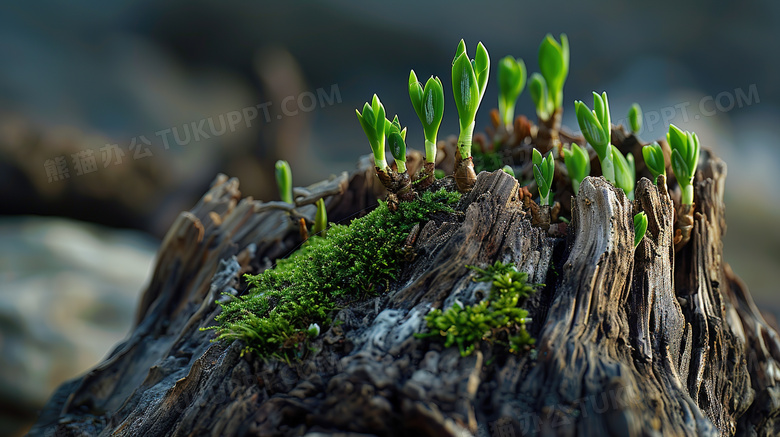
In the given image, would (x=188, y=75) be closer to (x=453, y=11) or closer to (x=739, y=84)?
(x=453, y=11)

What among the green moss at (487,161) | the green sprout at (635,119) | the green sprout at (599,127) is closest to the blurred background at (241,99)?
the green sprout at (635,119)

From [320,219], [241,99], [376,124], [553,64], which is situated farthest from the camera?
[241,99]

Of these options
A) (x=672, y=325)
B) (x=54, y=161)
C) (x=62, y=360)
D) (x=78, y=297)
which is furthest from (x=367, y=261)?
(x=54, y=161)

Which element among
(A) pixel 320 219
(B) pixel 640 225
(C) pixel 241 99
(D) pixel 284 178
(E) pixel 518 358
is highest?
(C) pixel 241 99

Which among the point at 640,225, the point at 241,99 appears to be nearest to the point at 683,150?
the point at 640,225

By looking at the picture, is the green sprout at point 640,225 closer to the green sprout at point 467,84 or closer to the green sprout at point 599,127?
the green sprout at point 599,127

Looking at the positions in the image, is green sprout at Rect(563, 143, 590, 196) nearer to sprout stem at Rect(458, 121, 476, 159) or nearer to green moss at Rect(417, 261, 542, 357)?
sprout stem at Rect(458, 121, 476, 159)

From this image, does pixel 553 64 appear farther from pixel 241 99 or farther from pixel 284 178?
pixel 241 99
